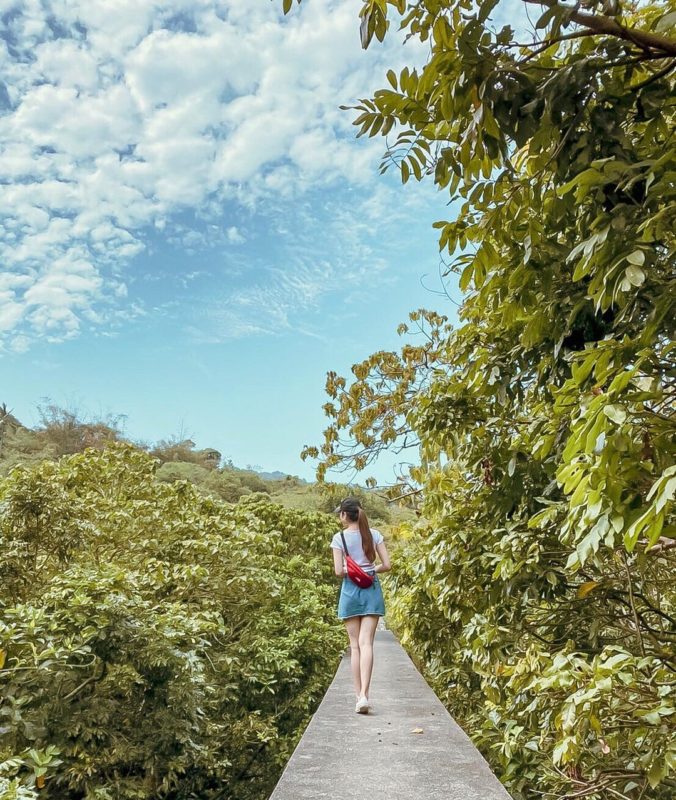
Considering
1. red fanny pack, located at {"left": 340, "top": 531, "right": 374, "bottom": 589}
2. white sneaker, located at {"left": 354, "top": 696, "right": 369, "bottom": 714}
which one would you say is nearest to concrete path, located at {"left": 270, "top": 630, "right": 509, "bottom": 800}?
white sneaker, located at {"left": 354, "top": 696, "right": 369, "bottom": 714}

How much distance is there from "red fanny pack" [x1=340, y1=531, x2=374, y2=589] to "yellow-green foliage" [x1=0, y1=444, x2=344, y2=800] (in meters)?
1.14

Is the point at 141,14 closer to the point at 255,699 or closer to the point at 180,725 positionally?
the point at 180,725

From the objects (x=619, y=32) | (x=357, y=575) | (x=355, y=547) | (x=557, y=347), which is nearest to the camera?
(x=619, y=32)

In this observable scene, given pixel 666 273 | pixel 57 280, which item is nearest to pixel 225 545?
pixel 666 273

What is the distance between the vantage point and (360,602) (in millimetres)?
4176

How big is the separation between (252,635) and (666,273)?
630 cm

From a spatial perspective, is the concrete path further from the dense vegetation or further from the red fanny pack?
the red fanny pack

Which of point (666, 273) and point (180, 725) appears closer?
point (666, 273)

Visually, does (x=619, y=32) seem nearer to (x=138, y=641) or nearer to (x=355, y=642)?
(x=355, y=642)

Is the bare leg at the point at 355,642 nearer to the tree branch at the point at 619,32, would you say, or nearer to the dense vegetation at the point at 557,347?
the dense vegetation at the point at 557,347

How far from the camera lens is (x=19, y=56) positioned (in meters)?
10.8

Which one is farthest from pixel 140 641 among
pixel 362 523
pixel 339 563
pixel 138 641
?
pixel 362 523

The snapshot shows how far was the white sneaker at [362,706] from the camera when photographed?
415cm

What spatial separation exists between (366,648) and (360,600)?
0.31m
